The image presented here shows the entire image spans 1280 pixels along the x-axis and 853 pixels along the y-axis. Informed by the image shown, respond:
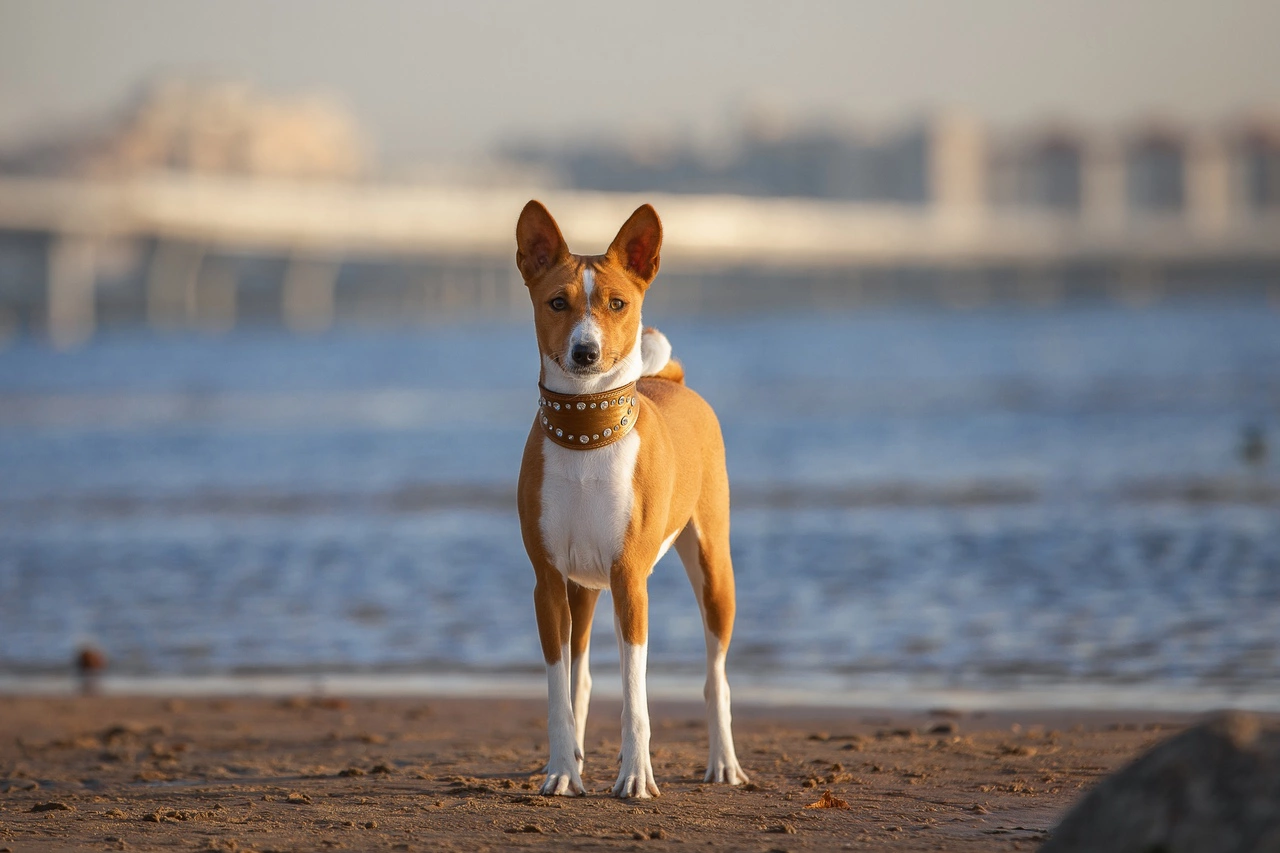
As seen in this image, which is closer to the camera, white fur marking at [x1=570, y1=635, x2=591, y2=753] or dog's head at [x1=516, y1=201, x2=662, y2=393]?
dog's head at [x1=516, y1=201, x2=662, y2=393]

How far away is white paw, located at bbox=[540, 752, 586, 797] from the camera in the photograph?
4.28 metres

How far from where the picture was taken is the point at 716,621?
4625mm

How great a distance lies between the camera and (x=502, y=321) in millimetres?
96625

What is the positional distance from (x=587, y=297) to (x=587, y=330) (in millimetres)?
115

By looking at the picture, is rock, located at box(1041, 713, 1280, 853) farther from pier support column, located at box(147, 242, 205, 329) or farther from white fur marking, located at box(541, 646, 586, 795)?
pier support column, located at box(147, 242, 205, 329)

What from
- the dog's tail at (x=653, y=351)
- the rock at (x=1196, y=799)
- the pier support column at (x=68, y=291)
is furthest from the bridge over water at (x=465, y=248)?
the rock at (x=1196, y=799)

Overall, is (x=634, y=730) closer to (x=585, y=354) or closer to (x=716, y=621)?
(x=716, y=621)

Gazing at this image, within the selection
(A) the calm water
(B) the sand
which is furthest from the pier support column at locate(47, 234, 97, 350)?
(B) the sand

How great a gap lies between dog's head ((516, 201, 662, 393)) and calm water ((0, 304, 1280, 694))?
9.26 ft

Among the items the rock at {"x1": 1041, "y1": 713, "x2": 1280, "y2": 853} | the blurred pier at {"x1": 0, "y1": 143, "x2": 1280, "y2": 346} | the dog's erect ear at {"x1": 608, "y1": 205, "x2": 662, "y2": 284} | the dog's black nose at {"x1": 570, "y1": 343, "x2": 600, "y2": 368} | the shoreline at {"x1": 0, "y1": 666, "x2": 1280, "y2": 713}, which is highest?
the blurred pier at {"x1": 0, "y1": 143, "x2": 1280, "y2": 346}

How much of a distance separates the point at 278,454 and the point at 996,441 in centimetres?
899

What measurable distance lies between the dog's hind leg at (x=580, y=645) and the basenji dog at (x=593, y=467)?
7.2 inches

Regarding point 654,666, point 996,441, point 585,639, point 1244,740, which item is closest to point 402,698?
point 654,666

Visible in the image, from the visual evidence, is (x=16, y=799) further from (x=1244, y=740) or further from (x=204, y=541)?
(x=204, y=541)
